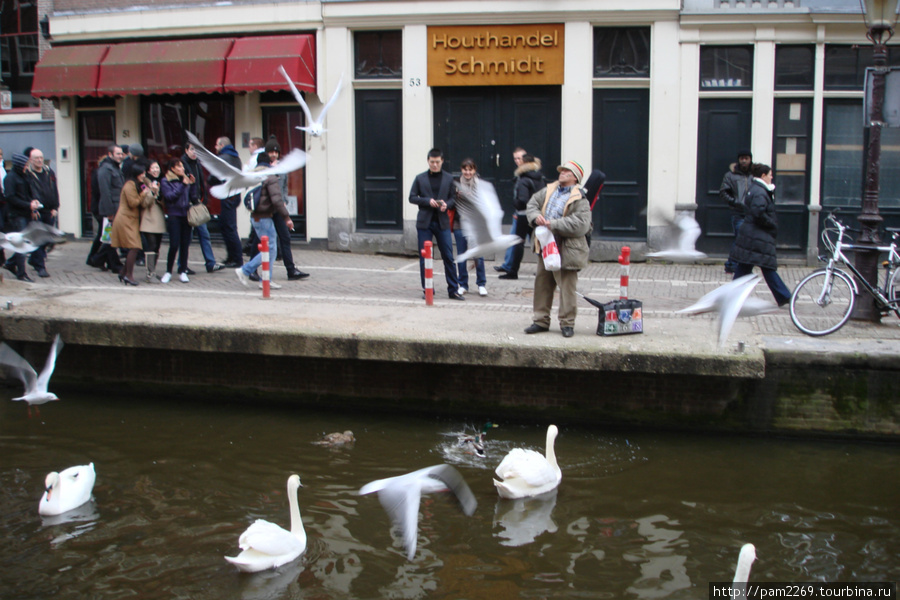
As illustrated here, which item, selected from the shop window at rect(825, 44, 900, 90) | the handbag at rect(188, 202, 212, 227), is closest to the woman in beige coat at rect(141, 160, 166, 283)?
the handbag at rect(188, 202, 212, 227)

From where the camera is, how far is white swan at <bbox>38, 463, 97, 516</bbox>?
252 inches

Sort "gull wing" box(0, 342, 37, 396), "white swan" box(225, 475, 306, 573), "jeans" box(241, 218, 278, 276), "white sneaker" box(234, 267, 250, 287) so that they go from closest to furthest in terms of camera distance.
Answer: "white swan" box(225, 475, 306, 573) → "gull wing" box(0, 342, 37, 396) → "white sneaker" box(234, 267, 250, 287) → "jeans" box(241, 218, 278, 276)

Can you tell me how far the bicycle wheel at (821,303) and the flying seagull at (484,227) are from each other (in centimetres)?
299

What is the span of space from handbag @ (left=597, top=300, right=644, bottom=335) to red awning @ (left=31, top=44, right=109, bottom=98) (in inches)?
430

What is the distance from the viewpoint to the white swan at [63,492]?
6.39m

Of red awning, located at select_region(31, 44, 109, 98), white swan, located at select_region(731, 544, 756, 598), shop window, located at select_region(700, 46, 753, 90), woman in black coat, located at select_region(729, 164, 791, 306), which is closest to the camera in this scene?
white swan, located at select_region(731, 544, 756, 598)

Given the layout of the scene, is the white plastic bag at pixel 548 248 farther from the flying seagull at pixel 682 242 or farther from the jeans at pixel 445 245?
the jeans at pixel 445 245

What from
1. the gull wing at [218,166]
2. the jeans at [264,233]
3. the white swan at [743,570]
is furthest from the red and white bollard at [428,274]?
the white swan at [743,570]

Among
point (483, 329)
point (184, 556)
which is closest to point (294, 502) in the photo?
point (184, 556)

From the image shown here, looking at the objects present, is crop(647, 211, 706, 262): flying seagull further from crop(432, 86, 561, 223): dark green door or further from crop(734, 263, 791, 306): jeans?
crop(432, 86, 561, 223): dark green door

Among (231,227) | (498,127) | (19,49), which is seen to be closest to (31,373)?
(231,227)

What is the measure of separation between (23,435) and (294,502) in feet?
11.8

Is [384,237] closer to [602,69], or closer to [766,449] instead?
[602,69]

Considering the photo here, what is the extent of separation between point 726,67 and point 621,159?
209cm
